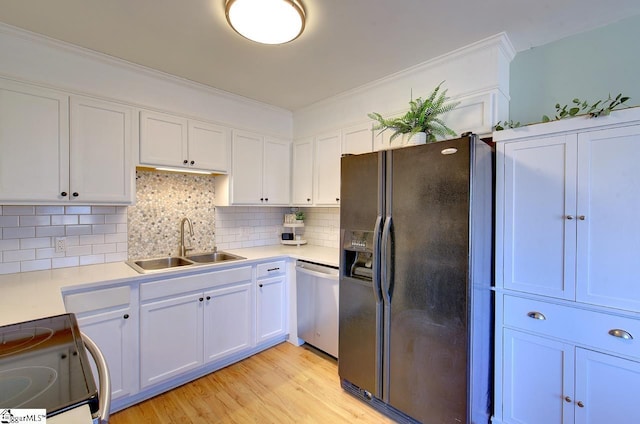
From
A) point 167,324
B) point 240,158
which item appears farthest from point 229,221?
point 167,324

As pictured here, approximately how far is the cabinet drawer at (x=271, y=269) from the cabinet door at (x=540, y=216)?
6.13ft

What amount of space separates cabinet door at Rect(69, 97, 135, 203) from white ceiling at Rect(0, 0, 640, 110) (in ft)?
1.39

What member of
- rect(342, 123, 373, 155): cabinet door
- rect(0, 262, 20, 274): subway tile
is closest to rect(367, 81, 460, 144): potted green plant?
rect(342, 123, 373, 155): cabinet door

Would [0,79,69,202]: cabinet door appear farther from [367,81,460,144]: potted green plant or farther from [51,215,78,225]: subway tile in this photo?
[367,81,460,144]: potted green plant

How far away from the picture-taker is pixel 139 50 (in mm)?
2098

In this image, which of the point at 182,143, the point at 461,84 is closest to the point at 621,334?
the point at 461,84

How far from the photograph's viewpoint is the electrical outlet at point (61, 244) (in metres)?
2.19

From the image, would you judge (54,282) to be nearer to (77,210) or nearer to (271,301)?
(77,210)

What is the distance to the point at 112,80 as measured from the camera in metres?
2.22

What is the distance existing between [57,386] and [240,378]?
1.82 m

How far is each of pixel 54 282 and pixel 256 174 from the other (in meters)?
1.81

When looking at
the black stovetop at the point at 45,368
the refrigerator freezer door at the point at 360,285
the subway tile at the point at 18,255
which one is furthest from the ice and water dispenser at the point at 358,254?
the subway tile at the point at 18,255

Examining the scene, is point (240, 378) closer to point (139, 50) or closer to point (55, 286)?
point (55, 286)

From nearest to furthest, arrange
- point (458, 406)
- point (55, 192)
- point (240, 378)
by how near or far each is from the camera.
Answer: point (458, 406)
point (55, 192)
point (240, 378)
